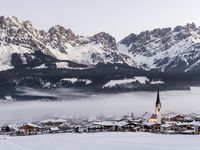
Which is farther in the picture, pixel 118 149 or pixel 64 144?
pixel 64 144

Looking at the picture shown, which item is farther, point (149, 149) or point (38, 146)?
point (38, 146)

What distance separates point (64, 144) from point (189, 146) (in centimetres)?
2883

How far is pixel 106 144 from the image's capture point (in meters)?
146

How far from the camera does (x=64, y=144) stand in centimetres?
14912

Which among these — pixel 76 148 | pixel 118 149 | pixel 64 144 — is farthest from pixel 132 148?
pixel 64 144

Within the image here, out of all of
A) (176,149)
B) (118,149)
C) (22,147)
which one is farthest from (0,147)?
(176,149)

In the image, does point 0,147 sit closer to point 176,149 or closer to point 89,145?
point 89,145

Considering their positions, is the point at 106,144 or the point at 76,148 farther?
the point at 106,144

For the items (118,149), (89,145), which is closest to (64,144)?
(89,145)

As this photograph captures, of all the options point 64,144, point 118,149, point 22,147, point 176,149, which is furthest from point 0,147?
point 176,149

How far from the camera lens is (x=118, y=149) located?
132 m

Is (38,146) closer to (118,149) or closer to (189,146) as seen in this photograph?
(118,149)

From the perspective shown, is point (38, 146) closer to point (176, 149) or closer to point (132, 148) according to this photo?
point (132, 148)

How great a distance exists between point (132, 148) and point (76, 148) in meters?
11.7
